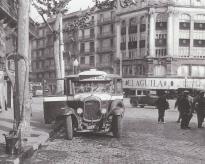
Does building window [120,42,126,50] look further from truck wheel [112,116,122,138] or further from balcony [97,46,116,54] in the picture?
truck wheel [112,116,122,138]

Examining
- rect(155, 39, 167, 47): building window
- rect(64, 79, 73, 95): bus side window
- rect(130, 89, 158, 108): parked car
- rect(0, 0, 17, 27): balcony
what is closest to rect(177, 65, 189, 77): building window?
rect(155, 39, 167, 47): building window

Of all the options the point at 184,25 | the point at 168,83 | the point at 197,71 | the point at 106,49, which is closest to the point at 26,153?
the point at 168,83

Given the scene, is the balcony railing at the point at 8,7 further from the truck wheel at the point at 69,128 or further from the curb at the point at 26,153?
the curb at the point at 26,153

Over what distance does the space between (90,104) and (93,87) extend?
1.12 meters

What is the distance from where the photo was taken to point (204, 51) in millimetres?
53719

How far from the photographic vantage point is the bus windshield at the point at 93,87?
44.4 feet

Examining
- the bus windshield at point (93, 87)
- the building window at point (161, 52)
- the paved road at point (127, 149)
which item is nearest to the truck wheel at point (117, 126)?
the paved road at point (127, 149)

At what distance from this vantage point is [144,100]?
3100 centimetres

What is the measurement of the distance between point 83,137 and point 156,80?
135ft

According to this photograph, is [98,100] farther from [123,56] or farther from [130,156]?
[123,56]

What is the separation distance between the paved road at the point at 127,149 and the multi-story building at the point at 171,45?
3968cm

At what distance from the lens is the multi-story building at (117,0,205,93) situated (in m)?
52.7

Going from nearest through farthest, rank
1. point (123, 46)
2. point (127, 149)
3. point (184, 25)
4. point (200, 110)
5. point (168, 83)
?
point (127, 149)
point (200, 110)
point (168, 83)
point (184, 25)
point (123, 46)

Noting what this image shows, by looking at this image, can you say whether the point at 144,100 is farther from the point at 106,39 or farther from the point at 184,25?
the point at 106,39
